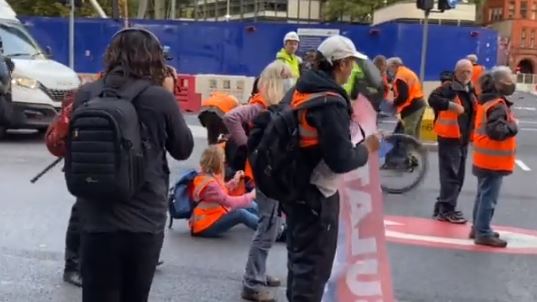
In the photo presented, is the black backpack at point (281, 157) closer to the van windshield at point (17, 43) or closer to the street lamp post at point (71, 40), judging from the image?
the van windshield at point (17, 43)

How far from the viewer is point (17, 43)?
15.6m

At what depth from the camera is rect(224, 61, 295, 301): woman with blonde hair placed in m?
5.93

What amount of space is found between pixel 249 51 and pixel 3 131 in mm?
8932

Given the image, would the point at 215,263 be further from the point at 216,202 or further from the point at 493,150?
the point at 493,150

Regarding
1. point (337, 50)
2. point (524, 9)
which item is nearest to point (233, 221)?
point (337, 50)

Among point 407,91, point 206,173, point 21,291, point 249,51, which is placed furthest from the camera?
point 249,51

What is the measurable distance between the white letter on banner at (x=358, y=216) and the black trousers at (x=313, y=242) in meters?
0.25

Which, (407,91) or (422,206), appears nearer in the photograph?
(422,206)

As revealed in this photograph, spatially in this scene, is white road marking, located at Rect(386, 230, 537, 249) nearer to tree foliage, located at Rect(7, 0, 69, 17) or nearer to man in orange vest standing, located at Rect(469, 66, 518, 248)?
man in orange vest standing, located at Rect(469, 66, 518, 248)

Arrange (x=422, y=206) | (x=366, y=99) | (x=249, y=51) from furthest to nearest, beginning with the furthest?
1. (x=249, y=51)
2. (x=422, y=206)
3. (x=366, y=99)

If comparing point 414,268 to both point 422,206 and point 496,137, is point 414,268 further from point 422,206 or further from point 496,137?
point 422,206

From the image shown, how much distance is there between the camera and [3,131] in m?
15.0

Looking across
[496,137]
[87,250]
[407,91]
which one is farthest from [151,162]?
[407,91]

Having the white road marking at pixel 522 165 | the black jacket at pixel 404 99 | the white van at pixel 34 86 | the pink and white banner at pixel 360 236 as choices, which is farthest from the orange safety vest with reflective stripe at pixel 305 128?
the white van at pixel 34 86
